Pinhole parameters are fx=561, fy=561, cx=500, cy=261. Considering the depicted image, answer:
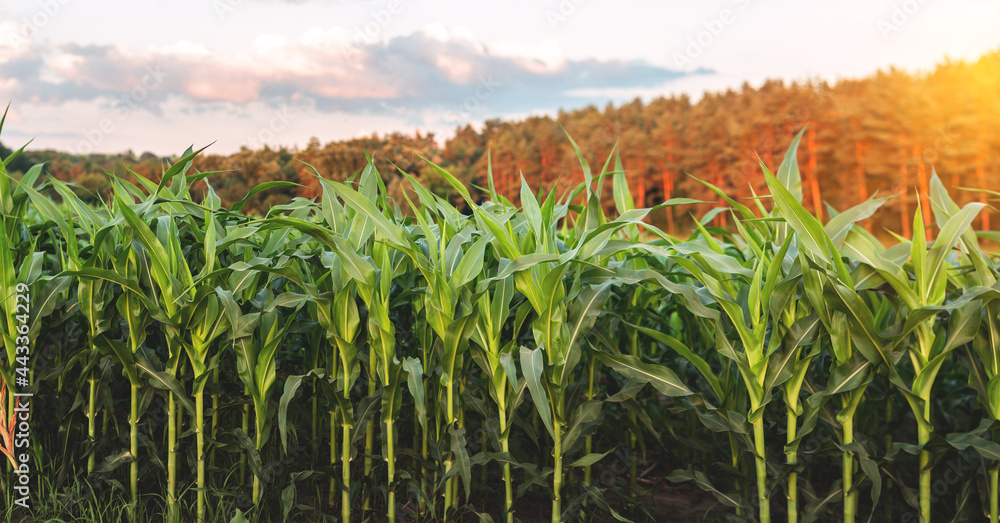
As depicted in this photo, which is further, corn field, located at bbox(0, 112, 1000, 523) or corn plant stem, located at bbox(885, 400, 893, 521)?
corn plant stem, located at bbox(885, 400, 893, 521)

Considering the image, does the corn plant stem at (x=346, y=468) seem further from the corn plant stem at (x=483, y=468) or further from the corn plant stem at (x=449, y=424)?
the corn plant stem at (x=483, y=468)

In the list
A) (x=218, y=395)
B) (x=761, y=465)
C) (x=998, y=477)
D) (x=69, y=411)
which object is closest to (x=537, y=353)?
(x=761, y=465)

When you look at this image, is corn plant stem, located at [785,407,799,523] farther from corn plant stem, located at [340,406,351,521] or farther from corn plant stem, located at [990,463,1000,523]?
corn plant stem, located at [340,406,351,521]

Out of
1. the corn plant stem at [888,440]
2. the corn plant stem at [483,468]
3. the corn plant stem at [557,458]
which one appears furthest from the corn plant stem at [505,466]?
the corn plant stem at [888,440]

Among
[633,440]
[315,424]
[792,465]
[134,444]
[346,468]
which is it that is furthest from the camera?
[633,440]

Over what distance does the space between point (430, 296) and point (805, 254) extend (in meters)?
1.11

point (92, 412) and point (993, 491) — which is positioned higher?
point (92, 412)

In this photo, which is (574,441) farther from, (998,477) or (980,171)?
(980,171)

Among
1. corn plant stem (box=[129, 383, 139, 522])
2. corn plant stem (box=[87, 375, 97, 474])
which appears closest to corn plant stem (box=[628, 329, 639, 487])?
corn plant stem (box=[129, 383, 139, 522])

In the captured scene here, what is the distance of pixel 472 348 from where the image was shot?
71.5 inches

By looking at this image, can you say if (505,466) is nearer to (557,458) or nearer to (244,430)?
(557,458)

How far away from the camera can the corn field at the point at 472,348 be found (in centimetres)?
170

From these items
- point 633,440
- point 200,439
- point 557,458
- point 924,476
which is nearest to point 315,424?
point 200,439

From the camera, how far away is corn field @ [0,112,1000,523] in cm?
170
